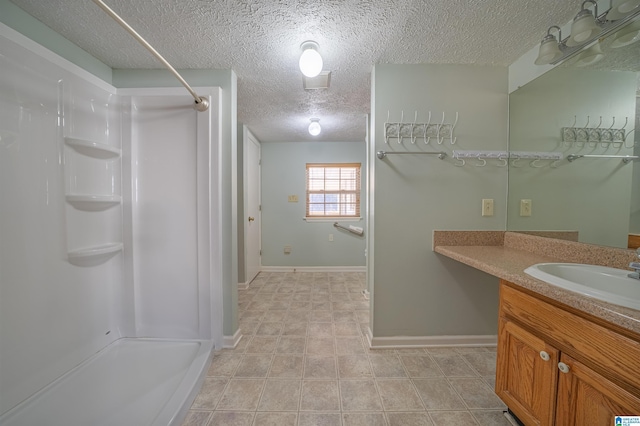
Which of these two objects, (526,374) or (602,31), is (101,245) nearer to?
(526,374)

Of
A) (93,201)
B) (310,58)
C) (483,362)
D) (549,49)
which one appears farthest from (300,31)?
(483,362)

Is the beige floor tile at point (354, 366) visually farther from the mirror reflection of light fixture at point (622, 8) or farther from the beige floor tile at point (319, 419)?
the mirror reflection of light fixture at point (622, 8)

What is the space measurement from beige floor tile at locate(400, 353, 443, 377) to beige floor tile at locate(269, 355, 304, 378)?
741 millimetres

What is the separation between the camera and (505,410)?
3.73ft

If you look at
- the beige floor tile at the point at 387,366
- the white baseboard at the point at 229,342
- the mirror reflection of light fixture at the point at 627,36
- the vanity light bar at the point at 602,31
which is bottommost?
the beige floor tile at the point at 387,366

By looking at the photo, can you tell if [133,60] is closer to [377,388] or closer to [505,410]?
[377,388]

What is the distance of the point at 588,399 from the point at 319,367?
1.25 meters

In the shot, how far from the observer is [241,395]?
4.05ft

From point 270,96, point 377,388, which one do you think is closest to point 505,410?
point 377,388

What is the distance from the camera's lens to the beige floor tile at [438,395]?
117 centimetres

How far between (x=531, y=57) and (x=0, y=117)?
10.3 ft

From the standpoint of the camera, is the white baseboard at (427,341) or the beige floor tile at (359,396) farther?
the white baseboard at (427,341)

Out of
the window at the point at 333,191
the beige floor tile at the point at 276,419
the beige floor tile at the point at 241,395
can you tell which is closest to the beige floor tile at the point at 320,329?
the beige floor tile at the point at 241,395

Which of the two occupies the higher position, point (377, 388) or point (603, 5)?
point (603, 5)
